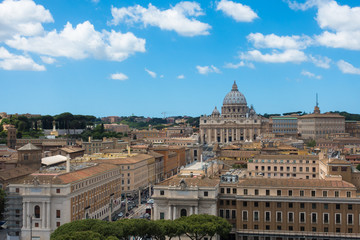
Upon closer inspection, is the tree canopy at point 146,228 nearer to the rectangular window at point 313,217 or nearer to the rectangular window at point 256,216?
Answer: the rectangular window at point 256,216

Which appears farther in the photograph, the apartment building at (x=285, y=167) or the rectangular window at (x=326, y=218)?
the apartment building at (x=285, y=167)

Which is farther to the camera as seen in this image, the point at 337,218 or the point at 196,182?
the point at 196,182

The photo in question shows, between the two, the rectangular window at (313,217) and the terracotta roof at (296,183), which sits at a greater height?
the terracotta roof at (296,183)

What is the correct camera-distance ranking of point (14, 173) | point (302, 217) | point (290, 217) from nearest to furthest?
point (302, 217) → point (290, 217) → point (14, 173)

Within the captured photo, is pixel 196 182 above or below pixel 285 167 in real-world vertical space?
below

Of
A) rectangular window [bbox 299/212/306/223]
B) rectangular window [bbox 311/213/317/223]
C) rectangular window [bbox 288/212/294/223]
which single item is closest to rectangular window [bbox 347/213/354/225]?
rectangular window [bbox 311/213/317/223]

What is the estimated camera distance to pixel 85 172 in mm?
63938

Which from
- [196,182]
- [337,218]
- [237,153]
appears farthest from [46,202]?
[237,153]

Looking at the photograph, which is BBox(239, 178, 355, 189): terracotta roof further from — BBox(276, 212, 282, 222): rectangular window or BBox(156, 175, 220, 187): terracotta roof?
BBox(156, 175, 220, 187): terracotta roof

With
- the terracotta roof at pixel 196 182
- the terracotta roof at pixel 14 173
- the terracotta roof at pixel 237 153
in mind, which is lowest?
the terracotta roof at pixel 14 173

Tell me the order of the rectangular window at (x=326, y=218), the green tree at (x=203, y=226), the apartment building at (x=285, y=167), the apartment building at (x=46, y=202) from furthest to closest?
the apartment building at (x=285, y=167) → the apartment building at (x=46, y=202) → the rectangular window at (x=326, y=218) → the green tree at (x=203, y=226)

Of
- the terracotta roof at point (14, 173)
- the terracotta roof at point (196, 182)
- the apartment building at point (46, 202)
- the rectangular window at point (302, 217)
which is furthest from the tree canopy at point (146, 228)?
the terracotta roof at point (14, 173)

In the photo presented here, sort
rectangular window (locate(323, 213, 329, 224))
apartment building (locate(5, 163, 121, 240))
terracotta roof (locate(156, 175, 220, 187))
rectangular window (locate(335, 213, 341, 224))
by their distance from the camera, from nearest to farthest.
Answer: rectangular window (locate(335, 213, 341, 224))
rectangular window (locate(323, 213, 329, 224))
terracotta roof (locate(156, 175, 220, 187))
apartment building (locate(5, 163, 121, 240))

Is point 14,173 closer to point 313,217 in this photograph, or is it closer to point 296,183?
point 296,183
